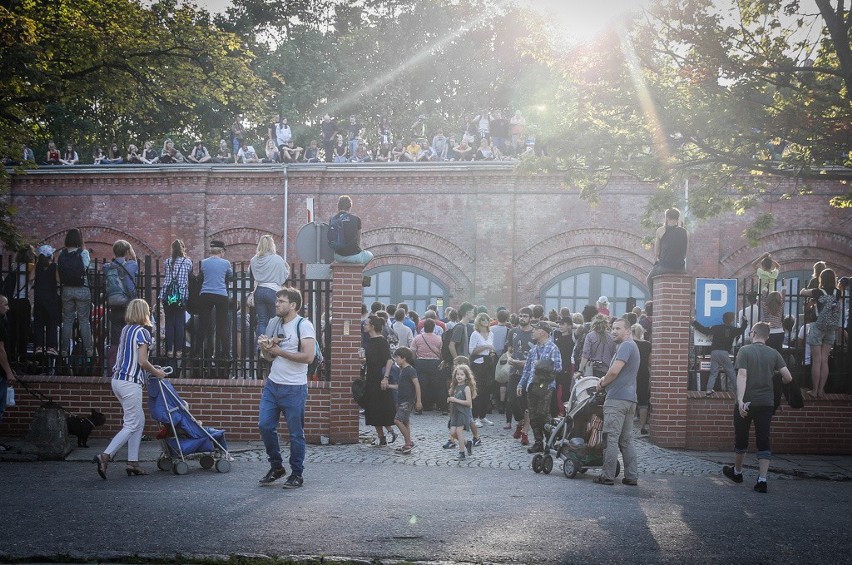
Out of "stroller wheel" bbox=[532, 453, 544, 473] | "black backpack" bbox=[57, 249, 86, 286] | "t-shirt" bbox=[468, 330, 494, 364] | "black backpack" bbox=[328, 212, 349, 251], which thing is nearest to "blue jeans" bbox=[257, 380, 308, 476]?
"stroller wheel" bbox=[532, 453, 544, 473]

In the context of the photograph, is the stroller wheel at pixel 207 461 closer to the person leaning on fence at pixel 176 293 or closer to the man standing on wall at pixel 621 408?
the person leaning on fence at pixel 176 293

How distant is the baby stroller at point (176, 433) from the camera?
10547 millimetres

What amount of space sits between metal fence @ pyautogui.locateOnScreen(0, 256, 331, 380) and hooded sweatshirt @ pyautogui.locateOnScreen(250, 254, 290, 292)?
0.16 metres

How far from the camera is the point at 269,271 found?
13.7 metres

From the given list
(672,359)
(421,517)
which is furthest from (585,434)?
(421,517)

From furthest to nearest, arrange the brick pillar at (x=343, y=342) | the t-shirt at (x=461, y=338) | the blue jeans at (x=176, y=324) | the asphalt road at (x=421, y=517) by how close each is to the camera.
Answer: the t-shirt at (x=461, y=338) → the blue jeans at (x=176, y=324) → the brick pillar at (x=343, y=342) → the asphalt road at (x=421, y=517)

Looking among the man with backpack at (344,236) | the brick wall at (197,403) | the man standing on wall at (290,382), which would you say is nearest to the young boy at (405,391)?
the brick wall at (197,403)

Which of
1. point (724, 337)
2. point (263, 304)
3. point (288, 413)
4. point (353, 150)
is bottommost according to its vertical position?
point (288, 413)

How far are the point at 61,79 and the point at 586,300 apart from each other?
15735 mm

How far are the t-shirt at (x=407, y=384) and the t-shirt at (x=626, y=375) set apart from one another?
327 centimetres

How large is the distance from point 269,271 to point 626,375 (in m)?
5.55

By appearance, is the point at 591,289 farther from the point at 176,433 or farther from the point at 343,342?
the point at 176,433

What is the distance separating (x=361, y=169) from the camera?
91.5ft

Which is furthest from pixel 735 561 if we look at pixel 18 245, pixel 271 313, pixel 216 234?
pixel 216 234
